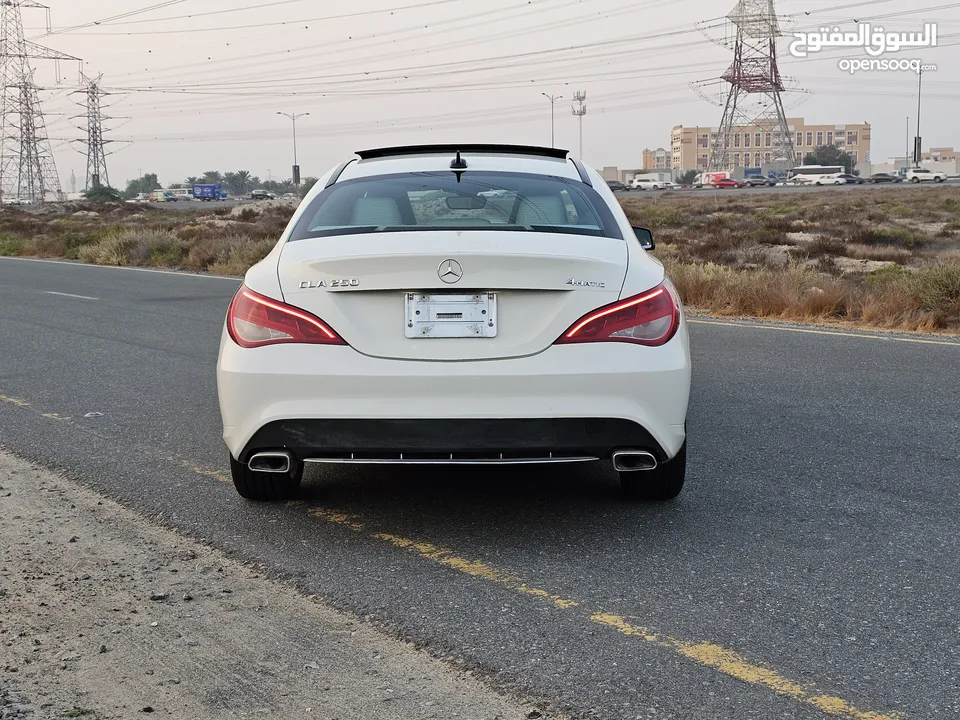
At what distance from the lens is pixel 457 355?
4.16 metres

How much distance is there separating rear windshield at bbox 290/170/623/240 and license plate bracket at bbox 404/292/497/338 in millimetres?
529

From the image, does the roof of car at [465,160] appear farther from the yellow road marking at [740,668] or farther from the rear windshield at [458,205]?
the yellow road marking at [740,668]

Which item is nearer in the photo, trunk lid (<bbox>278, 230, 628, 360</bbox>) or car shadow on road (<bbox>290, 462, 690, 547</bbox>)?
trunk lid (<bbox>278, 230, 628, 360</bbox>)

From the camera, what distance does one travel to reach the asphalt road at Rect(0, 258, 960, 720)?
125 inches

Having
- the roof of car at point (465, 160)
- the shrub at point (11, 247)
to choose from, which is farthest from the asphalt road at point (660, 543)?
the shrub at point (11, 247)

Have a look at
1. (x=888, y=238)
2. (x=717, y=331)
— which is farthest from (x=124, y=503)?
(x=888, y=238)

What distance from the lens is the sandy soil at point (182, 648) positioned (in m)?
3.02

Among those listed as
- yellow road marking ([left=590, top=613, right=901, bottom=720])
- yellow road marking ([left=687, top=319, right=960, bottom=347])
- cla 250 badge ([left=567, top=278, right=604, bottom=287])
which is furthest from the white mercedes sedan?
yellow road marking ([left=687, top=319, right=960, bottom=347])

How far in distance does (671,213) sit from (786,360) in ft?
121

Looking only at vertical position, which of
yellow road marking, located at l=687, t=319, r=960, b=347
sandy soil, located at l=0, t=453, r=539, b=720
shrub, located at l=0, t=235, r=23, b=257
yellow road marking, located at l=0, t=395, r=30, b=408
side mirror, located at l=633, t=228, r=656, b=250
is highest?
side mirror, located at l=633, t=228, r=656, b=250

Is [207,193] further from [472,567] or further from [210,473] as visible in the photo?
[472,567]

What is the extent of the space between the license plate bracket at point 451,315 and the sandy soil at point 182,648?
110cm

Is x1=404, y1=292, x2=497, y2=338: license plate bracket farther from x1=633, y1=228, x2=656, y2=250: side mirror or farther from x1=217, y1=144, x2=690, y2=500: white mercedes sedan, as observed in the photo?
x1=633, y1=228, x2=656, y2=250: side mirror

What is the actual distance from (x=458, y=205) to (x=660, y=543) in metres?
1.82
